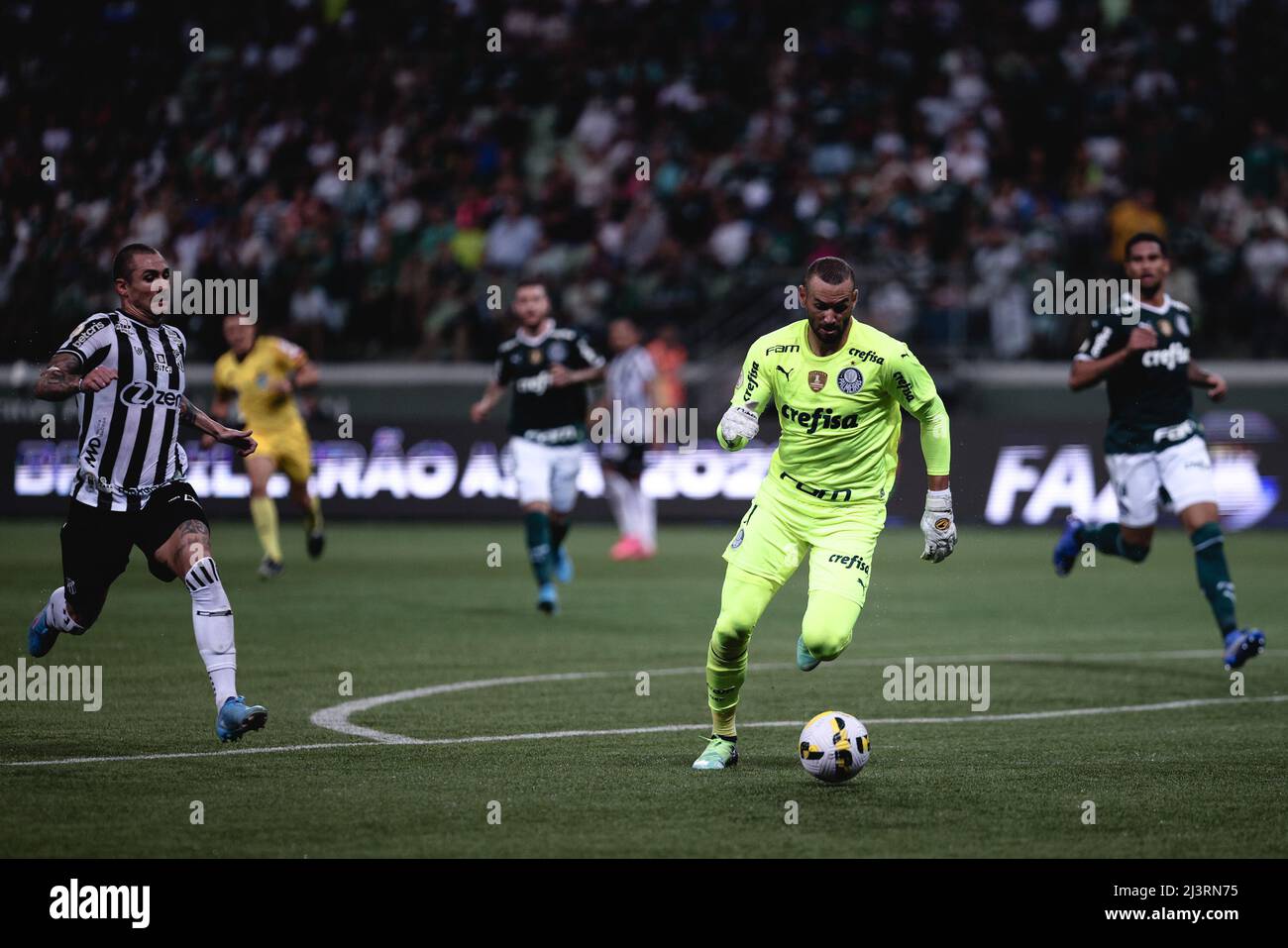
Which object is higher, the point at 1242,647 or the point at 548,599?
the point at 548,599

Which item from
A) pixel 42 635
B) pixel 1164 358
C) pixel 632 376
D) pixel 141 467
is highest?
pixel 632 376

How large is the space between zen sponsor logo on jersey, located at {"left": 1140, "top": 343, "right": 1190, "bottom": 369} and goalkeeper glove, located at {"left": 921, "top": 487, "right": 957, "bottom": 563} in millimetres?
4303

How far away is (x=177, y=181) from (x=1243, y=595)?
457 inches

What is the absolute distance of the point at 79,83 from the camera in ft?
56.5

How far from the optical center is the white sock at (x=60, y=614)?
928cm

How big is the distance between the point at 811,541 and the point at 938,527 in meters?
0.59

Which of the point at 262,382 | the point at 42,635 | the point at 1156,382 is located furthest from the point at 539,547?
the point at 42,635

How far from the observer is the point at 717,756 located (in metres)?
8.58

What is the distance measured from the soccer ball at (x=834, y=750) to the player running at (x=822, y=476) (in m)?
0.31

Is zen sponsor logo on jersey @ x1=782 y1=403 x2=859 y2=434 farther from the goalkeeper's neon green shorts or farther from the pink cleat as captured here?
the pink cleat

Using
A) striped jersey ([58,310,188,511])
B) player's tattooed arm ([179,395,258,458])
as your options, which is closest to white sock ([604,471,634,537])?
player's tattooed arm ([179,395,258,458])

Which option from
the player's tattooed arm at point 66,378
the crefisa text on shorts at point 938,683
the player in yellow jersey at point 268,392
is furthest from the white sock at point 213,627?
the player in yellow jersey at point 268,392

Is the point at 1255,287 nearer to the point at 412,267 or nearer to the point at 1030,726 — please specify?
the point at 412,267

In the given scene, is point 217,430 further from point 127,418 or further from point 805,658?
point 805,658
